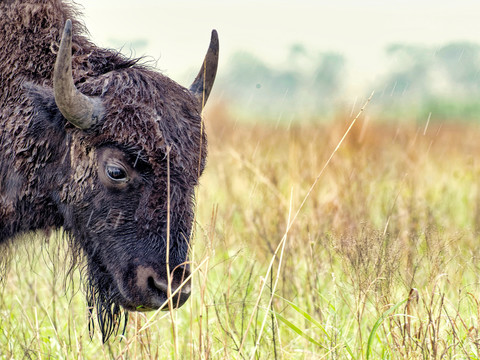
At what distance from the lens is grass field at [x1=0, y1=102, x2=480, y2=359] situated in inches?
140

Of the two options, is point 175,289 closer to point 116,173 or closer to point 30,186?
point 116,173

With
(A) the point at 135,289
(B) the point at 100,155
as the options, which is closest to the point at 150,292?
(A) the point at 135,289

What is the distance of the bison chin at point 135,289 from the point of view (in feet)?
11.1

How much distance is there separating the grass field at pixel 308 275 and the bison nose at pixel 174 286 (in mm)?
100

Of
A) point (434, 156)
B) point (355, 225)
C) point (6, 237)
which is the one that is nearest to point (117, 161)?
point (6, 237)

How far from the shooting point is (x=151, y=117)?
12.0 ft

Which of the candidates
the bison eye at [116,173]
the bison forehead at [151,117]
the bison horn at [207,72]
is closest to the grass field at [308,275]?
the bison forehead at [151,117]

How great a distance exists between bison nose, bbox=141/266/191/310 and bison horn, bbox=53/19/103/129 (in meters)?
0.92

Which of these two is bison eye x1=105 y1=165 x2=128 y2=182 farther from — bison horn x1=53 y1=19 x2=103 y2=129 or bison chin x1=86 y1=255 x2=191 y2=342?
bison chin x1=86 y1=255 x2=191 y2=342

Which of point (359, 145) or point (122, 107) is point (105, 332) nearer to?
point (122, 107)

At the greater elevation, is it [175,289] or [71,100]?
[71,100]

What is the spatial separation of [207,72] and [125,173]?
109cm

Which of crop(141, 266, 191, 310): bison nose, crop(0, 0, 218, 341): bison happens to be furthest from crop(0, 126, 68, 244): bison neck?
crop(141, 266, 191, 310): bison nose

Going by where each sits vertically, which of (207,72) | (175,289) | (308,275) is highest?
(207,72)
